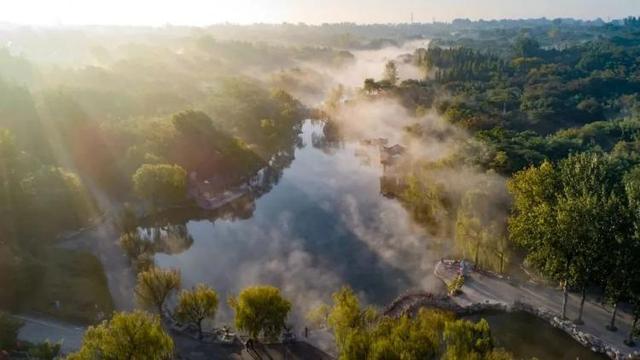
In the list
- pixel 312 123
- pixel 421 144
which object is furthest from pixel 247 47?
pixel 421 144

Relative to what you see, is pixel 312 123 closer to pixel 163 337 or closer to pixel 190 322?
pixel 190 322

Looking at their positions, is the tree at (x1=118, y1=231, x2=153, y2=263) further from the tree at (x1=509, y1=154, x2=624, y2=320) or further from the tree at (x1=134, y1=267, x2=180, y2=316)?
the tree at (x1=509, y1=154, x2=624, y2=320)

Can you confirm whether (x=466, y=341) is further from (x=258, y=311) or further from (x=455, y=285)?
(x=455, y=285)

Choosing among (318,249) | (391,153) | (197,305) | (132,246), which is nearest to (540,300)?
(318,249)

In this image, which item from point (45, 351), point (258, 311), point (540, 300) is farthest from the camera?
point (540, 300)

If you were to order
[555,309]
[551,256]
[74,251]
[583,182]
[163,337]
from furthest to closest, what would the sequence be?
[74,251] < [583,182] < [555,309] < [551,256] < [163,337]

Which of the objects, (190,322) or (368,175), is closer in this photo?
(190,322)
